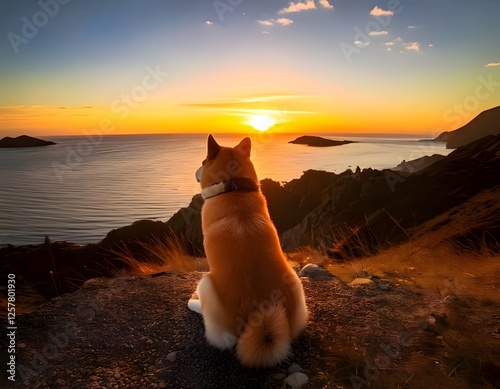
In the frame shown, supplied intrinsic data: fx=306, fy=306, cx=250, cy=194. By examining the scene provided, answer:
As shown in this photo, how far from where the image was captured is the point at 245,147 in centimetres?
444

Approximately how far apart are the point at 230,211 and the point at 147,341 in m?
1.98

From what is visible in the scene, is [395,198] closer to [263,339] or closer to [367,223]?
[367,223]

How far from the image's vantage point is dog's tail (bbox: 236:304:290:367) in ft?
10.3

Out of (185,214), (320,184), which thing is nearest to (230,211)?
(185,214)

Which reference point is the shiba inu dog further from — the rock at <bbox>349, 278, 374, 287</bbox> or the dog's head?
the rock at <bbox>349, 278, 374, 287</bbox>

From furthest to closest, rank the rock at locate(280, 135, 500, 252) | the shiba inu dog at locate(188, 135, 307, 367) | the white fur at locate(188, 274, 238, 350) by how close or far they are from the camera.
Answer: the rock at locate(280, 135, 500, 252) → the white fur at locate(188, 274, 238, 350) → the shiba inu dog at locate(188, 135, 307, 367)

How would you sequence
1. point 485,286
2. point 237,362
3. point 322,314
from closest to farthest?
point 237,362, point 322,314, point 485,286

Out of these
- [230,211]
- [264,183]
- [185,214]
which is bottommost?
[185,214]

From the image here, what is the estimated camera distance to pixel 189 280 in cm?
608

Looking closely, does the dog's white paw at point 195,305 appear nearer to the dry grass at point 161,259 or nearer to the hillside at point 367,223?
the dry grass at point 161,259

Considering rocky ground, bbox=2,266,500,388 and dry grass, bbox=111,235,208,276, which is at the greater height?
rocky ground, bbox=2,266,500,388

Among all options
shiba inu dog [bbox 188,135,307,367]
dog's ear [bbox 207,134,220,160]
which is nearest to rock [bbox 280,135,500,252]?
shiba inu dog [bbox 188,135,307,367]

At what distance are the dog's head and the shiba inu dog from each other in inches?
2.8

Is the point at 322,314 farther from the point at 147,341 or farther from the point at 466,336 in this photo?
the point at 147,341
